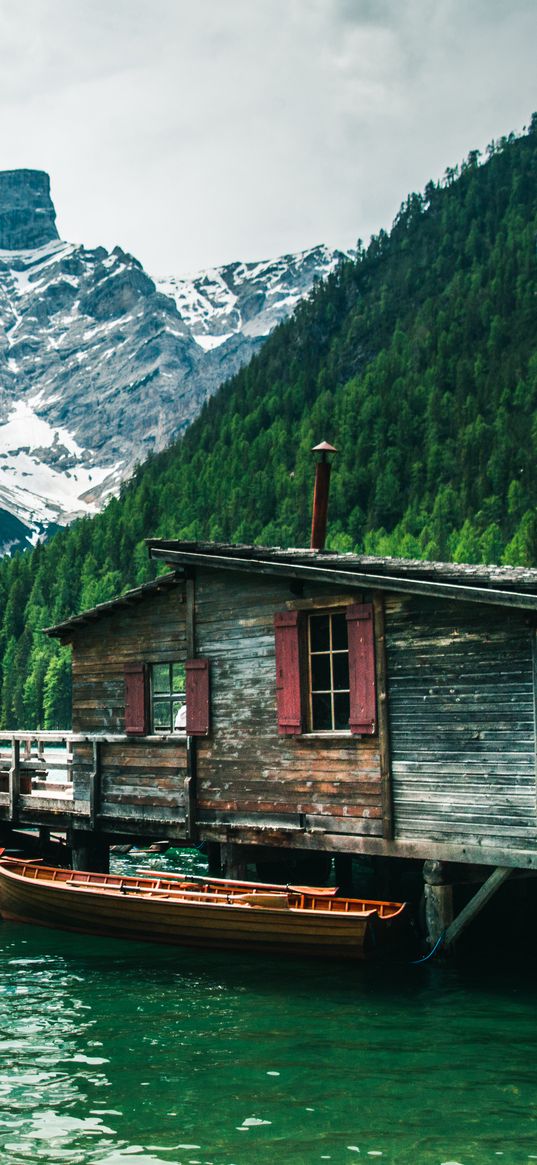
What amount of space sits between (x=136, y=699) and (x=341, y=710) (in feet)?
17.0

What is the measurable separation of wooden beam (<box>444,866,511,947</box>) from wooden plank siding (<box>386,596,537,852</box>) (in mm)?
459

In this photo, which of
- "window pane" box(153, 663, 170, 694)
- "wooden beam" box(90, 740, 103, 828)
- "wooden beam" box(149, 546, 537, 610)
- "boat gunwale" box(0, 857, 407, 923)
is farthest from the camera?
"wooden beam" box(90, 740, 103, 828)

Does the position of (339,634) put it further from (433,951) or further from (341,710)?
(433,951)

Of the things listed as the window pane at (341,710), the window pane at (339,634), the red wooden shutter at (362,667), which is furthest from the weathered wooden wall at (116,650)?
the red wooden shutter at (362,667)

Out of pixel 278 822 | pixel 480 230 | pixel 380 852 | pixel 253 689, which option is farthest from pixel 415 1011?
pixel 480 230

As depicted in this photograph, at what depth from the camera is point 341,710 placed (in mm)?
19594

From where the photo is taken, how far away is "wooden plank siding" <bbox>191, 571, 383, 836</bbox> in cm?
1870

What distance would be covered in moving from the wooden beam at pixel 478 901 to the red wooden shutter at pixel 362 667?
9.44 feet

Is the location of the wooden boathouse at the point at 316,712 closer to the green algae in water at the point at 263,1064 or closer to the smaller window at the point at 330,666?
the smaller window at the point at 330,666

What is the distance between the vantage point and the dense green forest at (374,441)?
422 ft

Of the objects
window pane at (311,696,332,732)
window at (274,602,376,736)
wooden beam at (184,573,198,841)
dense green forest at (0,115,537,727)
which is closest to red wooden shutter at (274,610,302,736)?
window at (274,602,376,736)

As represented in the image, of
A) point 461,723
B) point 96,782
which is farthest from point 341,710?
point 96,782

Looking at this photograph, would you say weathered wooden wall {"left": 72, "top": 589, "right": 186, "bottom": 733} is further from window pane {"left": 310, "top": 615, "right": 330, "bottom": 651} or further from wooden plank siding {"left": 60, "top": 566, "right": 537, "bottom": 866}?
window pane {"left": 310, "top": 615, "right": 330, "bottom": 651}

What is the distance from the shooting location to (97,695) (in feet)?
80.0
